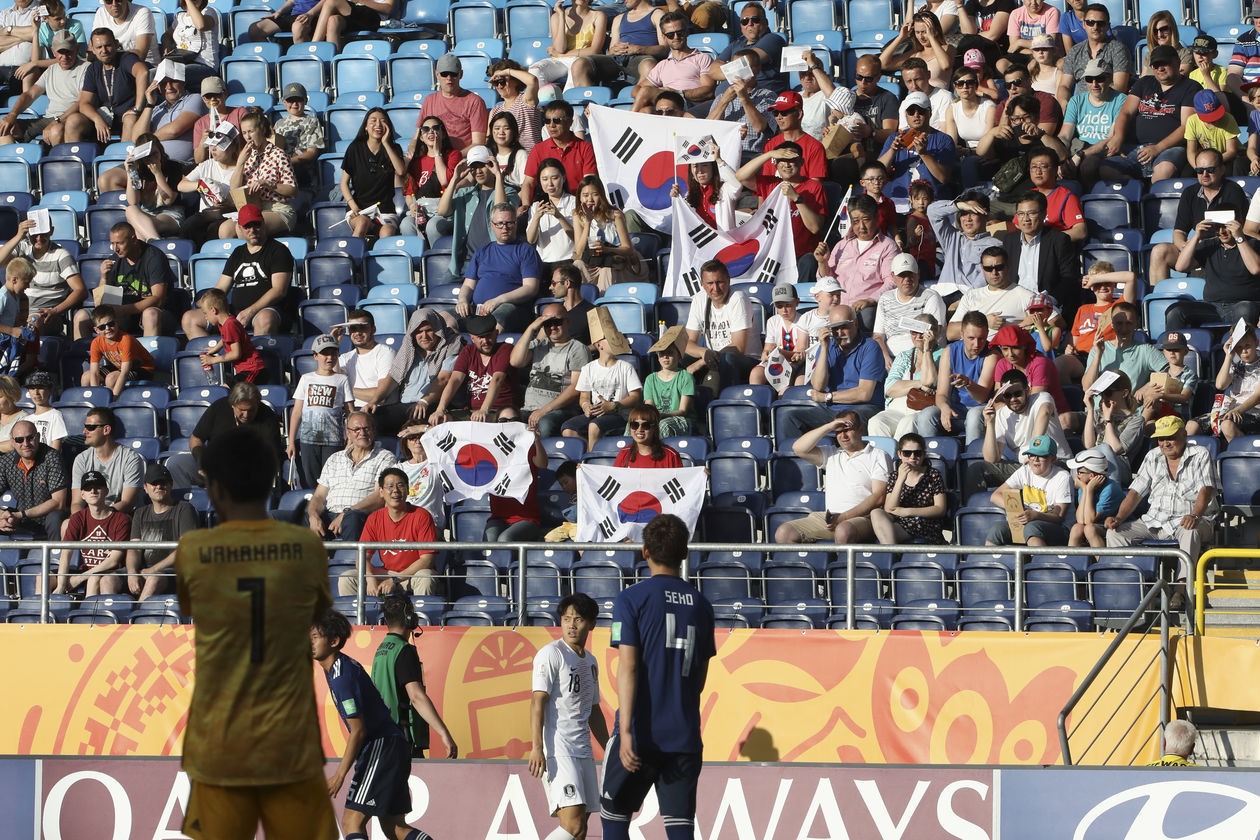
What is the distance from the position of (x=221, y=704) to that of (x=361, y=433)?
815 centimetres

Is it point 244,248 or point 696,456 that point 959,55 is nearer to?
point 696,456

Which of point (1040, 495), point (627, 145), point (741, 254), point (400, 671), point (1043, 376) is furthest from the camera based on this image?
point (627, 145)

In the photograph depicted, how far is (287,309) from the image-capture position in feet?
51.2

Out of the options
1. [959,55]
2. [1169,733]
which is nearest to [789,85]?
[959,55]

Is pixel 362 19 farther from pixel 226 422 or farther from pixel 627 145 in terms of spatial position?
pixel 226 422

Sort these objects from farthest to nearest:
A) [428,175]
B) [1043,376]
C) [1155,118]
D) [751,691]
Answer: [428,175], [1155,118], [1043,376], [751,691]

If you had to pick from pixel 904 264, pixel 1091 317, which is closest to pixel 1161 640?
pixel 1091 317

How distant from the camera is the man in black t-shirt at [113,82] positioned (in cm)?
1872

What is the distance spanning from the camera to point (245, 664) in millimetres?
5336

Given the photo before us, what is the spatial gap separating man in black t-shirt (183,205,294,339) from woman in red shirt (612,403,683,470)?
4.18m

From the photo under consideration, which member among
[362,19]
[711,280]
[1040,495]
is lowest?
[1040,495]

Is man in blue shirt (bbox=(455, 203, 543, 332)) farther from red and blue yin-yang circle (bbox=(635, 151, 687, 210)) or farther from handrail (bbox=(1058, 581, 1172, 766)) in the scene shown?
handrail (bbox=(1058, 581, 1172, 766))

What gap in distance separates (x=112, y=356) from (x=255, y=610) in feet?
33.7

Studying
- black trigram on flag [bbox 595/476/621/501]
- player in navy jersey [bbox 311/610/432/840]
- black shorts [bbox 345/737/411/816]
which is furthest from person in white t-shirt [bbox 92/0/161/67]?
black shorts [bbox 345/737/411/816]
